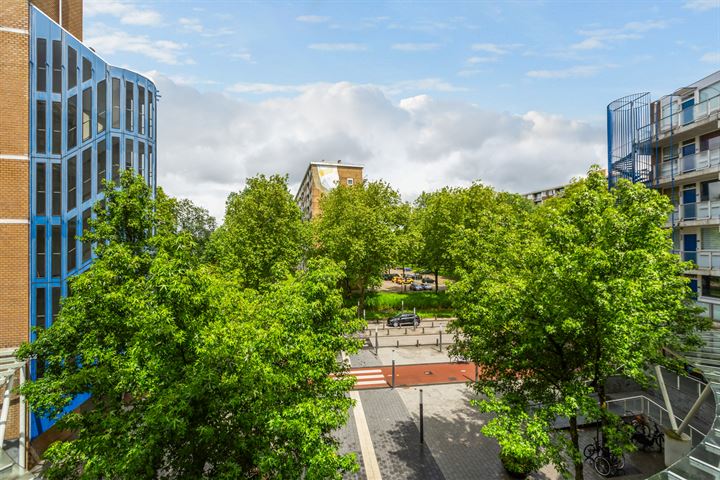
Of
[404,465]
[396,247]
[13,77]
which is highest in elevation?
[13,77]

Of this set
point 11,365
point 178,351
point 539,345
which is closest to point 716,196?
point 539,345

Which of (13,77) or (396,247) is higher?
(13,77)

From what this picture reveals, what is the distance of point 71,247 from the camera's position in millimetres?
16078

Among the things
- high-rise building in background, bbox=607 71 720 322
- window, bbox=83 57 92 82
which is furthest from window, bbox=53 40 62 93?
high-rise building in background, bbox=607 71 720 322

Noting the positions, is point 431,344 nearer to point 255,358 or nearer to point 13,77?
point 255,358

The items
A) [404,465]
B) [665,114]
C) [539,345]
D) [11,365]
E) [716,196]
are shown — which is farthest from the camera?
[665,114]

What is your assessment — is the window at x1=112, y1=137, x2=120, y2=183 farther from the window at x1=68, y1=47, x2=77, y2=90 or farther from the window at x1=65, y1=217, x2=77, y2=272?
the window at x1=65, y1=217, x2=77, y2=272

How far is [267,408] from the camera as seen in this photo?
301 inches

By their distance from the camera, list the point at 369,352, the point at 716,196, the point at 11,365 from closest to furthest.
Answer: the point at 11,365, the point at 716,196, the point at 369,352

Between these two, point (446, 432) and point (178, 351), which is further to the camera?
point (446, 432)

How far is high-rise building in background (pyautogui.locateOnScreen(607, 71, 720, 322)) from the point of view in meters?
17.6

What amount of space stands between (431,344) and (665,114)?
2015 centimetres

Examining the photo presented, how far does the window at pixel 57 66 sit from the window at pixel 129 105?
2949 millimetres

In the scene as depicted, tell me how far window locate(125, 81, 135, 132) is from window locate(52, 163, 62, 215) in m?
3.97
